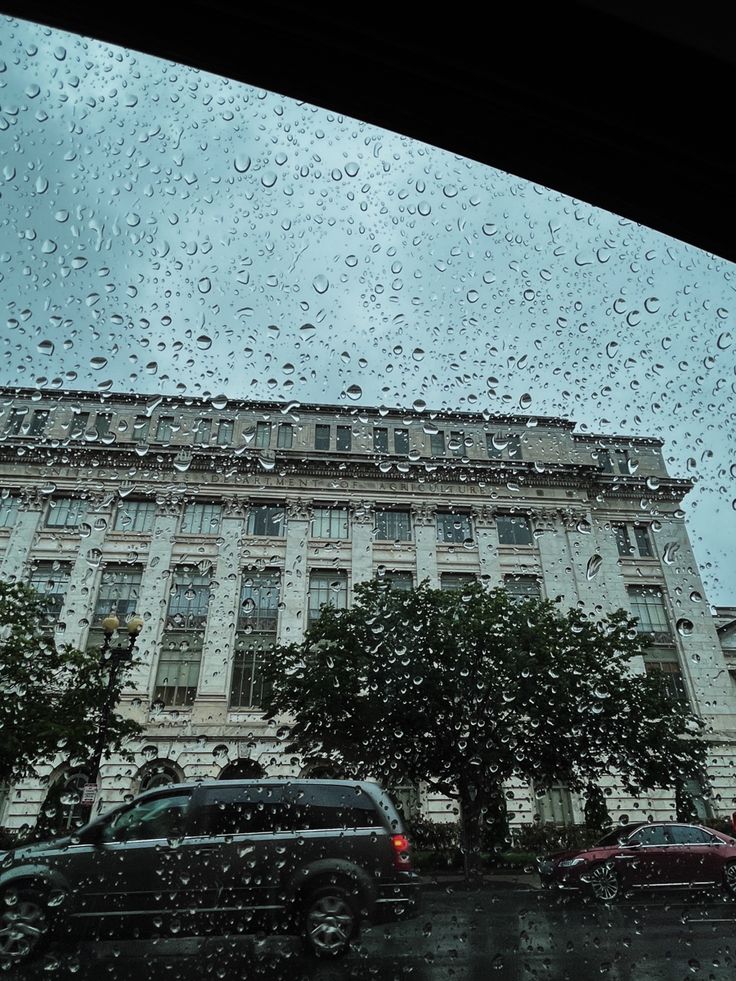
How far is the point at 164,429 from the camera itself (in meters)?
5.04

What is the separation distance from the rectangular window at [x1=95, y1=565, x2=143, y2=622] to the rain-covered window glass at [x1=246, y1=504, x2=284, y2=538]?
49.1 inches

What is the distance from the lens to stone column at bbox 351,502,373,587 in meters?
5.66

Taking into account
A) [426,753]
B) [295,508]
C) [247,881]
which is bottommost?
[247,881]

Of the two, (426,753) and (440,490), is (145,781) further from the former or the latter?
(440,490)

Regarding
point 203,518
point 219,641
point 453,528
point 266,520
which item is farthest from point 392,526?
point 219,641

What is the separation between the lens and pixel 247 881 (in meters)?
2.42

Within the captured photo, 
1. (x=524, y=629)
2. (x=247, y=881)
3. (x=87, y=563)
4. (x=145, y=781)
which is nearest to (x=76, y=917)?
(x=247, y=881)

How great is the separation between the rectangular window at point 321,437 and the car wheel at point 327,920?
10.6 ft

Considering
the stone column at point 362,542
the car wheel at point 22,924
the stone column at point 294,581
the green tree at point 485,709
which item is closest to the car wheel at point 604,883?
the green tree at point 485,709

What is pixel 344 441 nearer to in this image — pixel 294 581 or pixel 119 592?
pixel 294 581

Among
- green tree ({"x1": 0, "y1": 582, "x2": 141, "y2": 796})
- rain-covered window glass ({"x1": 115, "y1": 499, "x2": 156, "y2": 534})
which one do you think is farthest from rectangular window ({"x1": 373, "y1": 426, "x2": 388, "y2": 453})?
green tree ({"x1": 0, "y1": 582, "x2": 141, "y2": 796})

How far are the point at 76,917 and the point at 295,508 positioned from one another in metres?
3.44

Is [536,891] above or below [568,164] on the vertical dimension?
below

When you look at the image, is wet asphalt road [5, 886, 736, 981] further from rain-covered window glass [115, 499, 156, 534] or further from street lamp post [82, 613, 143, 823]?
rain-covered window glass [115, 499, 156, 534]
